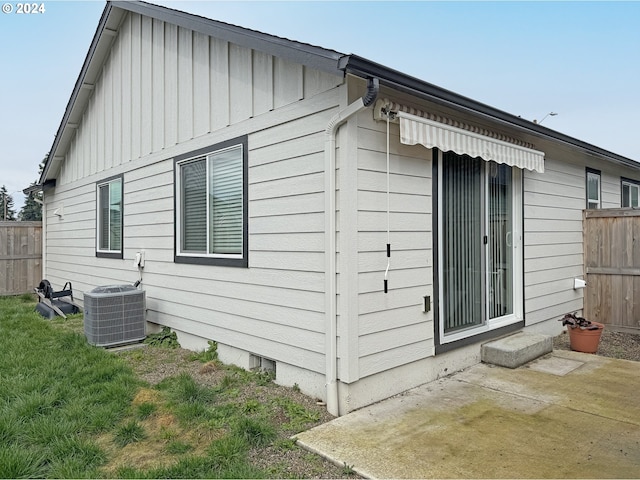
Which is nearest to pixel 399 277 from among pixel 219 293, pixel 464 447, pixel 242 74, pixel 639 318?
pixel 464 447

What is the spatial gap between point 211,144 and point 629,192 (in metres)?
8.52

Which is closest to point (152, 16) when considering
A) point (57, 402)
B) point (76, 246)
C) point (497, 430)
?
point (57, 402)

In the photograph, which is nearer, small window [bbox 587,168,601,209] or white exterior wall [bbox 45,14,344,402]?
white exterior wall [bbox 45,14,344,402]

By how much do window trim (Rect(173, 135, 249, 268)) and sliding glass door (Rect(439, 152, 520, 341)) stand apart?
6.46 feet

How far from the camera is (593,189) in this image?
7.32 metres

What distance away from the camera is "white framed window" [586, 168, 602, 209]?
7.13 meters

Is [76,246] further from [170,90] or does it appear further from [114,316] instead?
[170,90]

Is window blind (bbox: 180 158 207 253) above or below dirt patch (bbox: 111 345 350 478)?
above

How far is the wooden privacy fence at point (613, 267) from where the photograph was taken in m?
6.31

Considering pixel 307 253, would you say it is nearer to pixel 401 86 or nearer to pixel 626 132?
pixel 401 86

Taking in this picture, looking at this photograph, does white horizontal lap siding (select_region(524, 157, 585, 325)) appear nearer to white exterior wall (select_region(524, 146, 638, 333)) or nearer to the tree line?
white exterior wall (select_region(524, 146, 638, 333))

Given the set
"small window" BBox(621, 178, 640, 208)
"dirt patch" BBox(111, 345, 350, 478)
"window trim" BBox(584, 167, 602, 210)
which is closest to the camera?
"dirt patch" BBox(111, 345, 350, 478)

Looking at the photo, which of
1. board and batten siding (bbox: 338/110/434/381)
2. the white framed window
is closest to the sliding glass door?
board and batten siding (bbox: 338/110/434/381)

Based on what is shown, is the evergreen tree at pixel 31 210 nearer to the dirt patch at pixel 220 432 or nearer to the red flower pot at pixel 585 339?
the dirt patch at pixel 220 432
